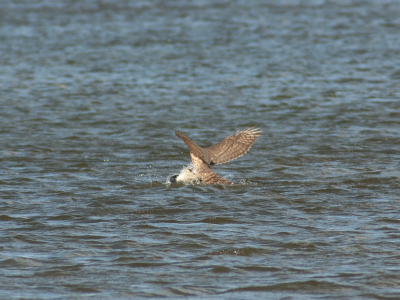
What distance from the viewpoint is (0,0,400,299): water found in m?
6.60

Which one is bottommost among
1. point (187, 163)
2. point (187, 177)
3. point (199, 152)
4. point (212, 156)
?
point (187, 163)

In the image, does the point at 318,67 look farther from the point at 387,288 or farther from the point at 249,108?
the point at 387,288

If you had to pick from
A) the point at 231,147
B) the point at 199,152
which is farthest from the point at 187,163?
the point at 199,152

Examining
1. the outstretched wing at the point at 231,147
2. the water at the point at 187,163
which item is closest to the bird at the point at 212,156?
the outstretched wing at the point at 231,147

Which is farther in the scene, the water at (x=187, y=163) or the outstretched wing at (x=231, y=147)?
the outstretched wing at (x=231, y=147)

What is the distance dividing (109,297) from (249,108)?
412 inches

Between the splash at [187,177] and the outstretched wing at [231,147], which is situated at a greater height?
the outstretched wing at [231,147]

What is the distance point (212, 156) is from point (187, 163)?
133 centimetres

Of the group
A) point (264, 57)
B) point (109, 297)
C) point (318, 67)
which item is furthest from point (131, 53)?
point (109, 297)

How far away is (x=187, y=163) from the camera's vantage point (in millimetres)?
11797

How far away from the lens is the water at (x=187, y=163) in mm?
6605

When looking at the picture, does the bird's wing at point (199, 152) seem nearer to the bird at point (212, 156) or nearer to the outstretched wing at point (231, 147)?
the bird at point (212, 156)

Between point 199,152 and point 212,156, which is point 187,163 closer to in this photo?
point 212,156

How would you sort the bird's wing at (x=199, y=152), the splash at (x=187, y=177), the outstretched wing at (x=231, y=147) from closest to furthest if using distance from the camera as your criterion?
the bird's wing at (x=199, y=152), the splash at (x=187, y=177), the outstretched wing at (x=231, y=147)
